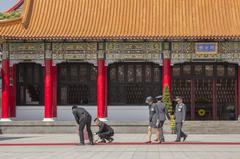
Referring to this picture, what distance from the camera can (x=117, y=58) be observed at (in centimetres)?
3288

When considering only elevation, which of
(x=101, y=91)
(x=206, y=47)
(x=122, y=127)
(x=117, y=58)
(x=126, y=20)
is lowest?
(x=122, y=127)

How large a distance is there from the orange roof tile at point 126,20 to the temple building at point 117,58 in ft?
0.17

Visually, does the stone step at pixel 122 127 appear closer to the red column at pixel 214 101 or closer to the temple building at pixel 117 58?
the temple building at pixel 117 58

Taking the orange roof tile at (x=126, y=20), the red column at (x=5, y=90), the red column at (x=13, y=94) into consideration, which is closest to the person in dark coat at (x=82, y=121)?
the orange roof tile at (x=126, y=20)

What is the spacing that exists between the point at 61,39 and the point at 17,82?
424 cm

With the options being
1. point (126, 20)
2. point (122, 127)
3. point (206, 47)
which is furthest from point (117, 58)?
point (206, 47)

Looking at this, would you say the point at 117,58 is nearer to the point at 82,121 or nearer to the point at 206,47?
the point at 206,47

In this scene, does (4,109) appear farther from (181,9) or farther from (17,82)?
(181,9)

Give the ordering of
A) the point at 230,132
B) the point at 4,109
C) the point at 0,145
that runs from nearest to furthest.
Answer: the point at 0,145 → the point at 230,132 → the point at 4,109

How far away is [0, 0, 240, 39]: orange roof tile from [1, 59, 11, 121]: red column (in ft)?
6.77

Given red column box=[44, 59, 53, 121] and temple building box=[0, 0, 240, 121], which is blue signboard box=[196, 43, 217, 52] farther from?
red column box=[44, 59, 53, 121]

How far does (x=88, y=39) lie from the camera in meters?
31.6

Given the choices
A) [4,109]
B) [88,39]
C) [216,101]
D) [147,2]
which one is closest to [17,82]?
[4,109]

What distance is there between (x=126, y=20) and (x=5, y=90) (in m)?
7.41
